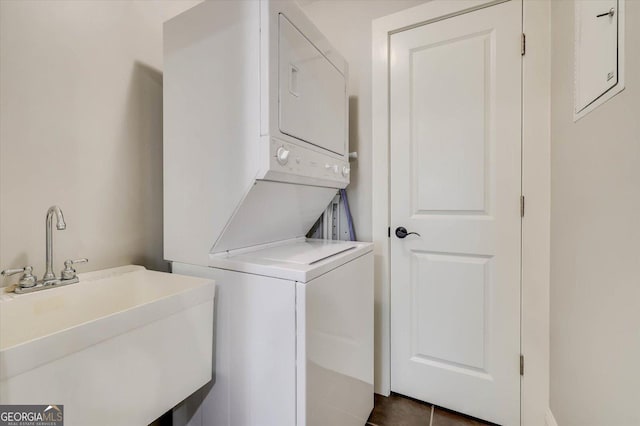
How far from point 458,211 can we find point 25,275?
2.18 meters

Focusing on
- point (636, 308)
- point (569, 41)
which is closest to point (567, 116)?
point (569, 41)

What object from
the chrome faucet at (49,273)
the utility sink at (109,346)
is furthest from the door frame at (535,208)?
the chrome faucet at (49,273)

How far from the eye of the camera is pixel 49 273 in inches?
46.2

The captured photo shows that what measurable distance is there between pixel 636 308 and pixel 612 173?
1.48 feet

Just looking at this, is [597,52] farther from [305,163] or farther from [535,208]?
[305,163]

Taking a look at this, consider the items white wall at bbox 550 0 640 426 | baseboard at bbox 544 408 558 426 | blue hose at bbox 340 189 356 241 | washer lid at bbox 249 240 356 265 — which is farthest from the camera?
blue hose at bbox 340 189 356 241

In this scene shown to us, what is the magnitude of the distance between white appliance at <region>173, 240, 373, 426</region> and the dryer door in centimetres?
62

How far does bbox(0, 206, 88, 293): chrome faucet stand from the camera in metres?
1.10

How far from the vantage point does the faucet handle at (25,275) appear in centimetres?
110

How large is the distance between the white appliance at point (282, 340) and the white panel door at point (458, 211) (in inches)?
26.1

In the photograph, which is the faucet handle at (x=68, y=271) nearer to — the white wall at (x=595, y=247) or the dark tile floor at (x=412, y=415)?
the dark tile floor at (x=412, y=415)

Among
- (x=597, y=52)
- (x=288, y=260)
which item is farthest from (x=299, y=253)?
(x=597, y=52)

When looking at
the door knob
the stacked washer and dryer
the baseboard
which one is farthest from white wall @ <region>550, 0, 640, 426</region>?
the stacked washer and dryer

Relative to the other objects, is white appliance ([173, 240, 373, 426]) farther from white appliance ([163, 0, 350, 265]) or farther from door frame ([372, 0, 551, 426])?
door frame ([372, 0, 551, 426])
